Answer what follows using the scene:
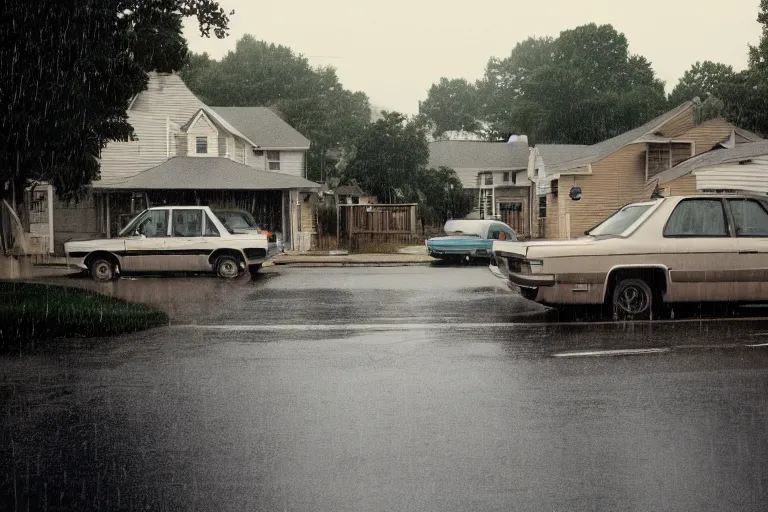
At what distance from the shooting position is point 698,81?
8238 centimetres

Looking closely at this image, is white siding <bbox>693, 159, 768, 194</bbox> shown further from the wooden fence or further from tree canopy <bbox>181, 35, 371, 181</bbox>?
tree canopy <bbox>181, 35, 371, 181</bbox>

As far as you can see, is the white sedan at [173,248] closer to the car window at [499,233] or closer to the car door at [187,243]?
the car door at [187,243]

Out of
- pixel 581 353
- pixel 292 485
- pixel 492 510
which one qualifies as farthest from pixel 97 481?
pixel 581 353

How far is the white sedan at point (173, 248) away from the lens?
64.5 ft

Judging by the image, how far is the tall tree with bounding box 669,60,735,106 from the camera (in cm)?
7756

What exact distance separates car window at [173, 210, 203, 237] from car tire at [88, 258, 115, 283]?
1.71 meters

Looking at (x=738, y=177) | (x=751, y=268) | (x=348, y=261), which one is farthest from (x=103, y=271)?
(x=738, y=177)

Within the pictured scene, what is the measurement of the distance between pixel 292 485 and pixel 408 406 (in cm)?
188

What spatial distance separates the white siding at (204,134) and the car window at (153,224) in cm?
1598

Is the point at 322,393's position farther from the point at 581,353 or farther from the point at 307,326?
the point at 307,326

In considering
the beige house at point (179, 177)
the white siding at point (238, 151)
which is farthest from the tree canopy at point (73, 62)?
the white siding at point (238, 151)

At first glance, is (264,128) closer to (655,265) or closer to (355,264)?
(355,264)

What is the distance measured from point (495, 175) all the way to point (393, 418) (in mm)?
59043

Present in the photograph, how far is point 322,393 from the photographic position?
6.68 metres
